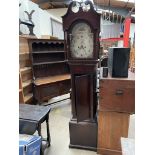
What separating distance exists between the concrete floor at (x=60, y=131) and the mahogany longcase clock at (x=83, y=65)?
0.10 m

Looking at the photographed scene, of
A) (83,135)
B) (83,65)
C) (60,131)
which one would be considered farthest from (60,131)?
(83,65)

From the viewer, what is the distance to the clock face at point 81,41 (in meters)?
1.90

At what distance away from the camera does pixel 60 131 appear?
271 centimetres

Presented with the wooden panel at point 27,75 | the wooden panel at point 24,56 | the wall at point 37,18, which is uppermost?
the wall at point 37,18

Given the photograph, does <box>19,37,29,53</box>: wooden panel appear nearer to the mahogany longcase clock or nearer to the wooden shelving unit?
the wooden shelving unit

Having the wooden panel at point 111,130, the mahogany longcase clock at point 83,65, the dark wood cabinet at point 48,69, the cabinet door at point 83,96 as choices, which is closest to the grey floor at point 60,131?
the mahogany longcase clock at point 83,65

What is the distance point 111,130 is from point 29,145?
3.14 feet

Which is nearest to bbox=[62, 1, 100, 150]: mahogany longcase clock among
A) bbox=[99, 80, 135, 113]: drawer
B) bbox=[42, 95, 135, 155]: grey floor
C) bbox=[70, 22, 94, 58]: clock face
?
bbox=[70, 22, 94, 58]: clock face

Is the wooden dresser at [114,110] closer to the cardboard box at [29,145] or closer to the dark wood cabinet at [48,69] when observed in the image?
the cardboard box at [29,145]

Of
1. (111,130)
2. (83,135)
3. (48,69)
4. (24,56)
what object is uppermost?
(24,56)

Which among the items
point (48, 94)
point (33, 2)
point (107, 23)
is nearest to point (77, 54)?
point (48, 94)

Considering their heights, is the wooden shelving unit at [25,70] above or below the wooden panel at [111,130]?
above

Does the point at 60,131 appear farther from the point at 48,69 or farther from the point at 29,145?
the point at 48,69
